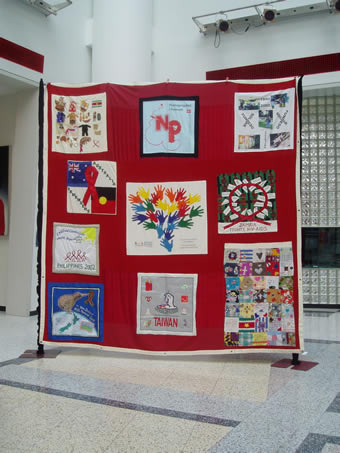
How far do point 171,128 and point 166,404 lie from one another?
195 centimetres

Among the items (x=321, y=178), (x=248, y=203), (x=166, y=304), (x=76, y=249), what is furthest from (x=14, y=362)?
(x=321, y=178)

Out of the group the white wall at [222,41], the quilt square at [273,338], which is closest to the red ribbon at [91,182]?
the quilt square at [273,338]

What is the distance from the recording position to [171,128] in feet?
11.4

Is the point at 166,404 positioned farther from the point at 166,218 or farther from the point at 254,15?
the point at 254,15

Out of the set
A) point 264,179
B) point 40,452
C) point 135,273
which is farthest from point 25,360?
point 264,179

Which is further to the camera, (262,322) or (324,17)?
(324,17)

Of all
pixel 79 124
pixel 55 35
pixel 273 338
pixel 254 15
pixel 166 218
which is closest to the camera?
pixel 273 338

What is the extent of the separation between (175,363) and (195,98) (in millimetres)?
1957

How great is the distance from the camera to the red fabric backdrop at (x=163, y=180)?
3391 mm

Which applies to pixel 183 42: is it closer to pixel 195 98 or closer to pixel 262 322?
pixel 195 98

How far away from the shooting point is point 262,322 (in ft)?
11.1

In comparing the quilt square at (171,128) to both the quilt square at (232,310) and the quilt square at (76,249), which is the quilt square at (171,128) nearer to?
the quilt square at (76,249)

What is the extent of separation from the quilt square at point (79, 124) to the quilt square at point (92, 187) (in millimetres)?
126

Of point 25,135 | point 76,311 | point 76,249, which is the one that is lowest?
point 76,311
